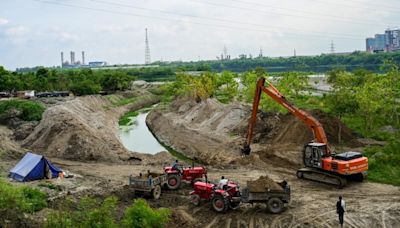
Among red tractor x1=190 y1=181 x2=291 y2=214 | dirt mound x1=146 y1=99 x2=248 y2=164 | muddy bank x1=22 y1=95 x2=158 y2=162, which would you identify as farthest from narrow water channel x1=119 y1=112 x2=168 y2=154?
red tractor x1=190 y1=181 x2=291 y2=214

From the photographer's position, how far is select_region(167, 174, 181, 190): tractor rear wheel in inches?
911

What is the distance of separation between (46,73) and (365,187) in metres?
69.7

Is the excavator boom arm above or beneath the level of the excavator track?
above

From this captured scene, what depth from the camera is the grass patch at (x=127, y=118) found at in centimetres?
5812

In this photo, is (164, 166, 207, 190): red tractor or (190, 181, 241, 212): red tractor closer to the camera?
(190, 181, 241, 212): red tractor

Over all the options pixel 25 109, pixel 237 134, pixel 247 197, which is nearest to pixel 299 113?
pixel 247 197

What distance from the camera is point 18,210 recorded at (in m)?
14.8

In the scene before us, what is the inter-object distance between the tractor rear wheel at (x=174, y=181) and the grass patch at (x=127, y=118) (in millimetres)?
34810

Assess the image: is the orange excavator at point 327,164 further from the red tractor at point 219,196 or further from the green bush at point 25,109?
the green bush at point 25,109

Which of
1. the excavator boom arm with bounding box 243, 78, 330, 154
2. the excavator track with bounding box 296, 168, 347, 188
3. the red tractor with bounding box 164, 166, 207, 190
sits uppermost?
the excavator boom arm with bounding box 243, 78, 330, 154

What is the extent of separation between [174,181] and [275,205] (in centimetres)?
597

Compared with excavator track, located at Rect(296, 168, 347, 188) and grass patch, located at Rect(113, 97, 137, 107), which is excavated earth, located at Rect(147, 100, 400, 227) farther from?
grass patch, located at Rect(113, 97, 137, 107)

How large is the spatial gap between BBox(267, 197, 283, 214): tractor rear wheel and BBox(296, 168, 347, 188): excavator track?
4.95m

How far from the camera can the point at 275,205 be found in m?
19.3
